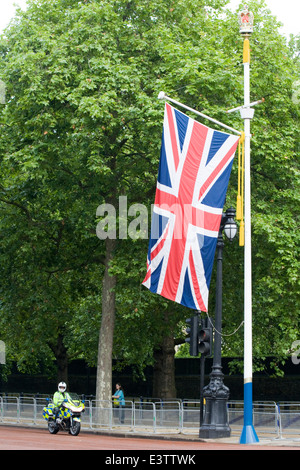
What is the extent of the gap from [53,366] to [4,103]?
23.9 metres

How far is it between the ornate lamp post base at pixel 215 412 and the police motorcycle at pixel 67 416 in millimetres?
4598

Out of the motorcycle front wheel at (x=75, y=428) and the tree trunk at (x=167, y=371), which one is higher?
the tree trunk at (x=167, y=371)

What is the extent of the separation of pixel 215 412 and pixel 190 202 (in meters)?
6.11

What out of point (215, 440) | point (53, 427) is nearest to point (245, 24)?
point (215, 440)

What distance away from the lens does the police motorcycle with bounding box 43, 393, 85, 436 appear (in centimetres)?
2559

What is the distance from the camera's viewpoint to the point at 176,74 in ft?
89.3

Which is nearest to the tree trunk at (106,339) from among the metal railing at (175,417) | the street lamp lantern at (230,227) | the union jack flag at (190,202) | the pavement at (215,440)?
the metal railing at (175,417)

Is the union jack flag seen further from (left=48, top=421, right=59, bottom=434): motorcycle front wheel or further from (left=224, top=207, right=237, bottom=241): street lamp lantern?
(left=48, top=421, right=59, bottom=434): motorcycle front wheel

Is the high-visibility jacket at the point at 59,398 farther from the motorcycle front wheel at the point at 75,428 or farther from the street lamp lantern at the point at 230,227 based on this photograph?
the street lamp lantern at the point at 230,227

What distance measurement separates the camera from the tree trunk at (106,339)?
99.8 ft

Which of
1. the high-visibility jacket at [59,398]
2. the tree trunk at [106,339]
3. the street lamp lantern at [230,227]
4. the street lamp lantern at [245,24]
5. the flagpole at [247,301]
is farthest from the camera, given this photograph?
the tree trunk at [106,339]

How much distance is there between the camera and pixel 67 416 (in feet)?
85.2

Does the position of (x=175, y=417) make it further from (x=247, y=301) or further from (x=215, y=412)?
(x=247, y=301)

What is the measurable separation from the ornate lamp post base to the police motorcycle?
460 centimetres
